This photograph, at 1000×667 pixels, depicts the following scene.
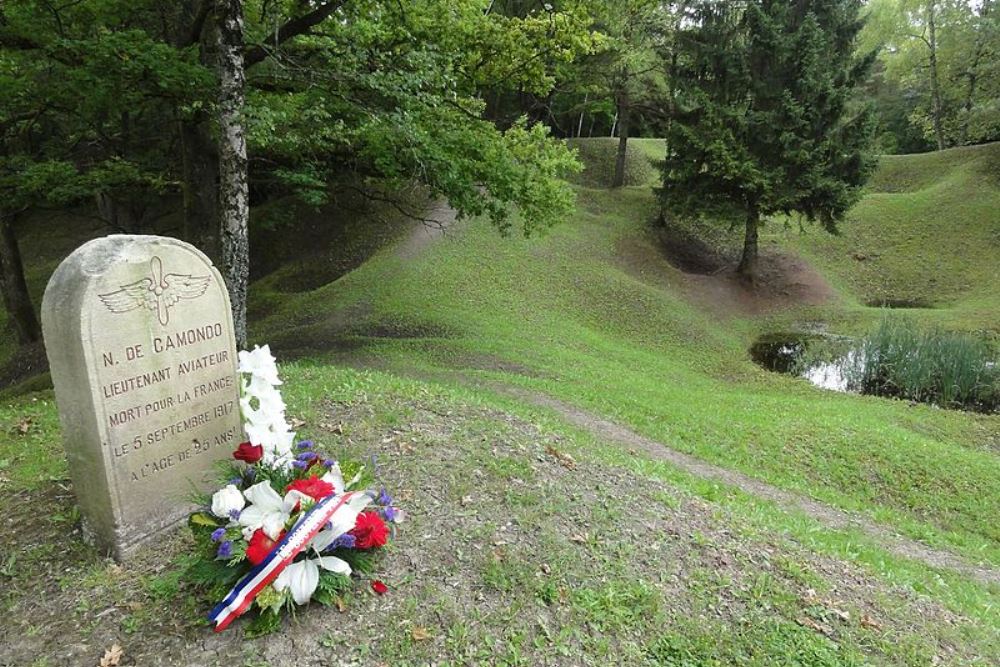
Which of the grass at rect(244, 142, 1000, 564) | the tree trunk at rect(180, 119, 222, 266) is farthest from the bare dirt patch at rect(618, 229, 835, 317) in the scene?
the tree trunk at rect(180, 119, 222, 266)

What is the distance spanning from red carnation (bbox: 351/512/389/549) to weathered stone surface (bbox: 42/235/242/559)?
142cm

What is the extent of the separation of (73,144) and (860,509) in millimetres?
19387

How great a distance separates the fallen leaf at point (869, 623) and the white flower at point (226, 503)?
4.10 metres

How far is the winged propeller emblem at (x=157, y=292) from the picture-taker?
12.6ft

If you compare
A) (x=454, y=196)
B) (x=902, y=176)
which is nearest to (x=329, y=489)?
(x=454, y=196)

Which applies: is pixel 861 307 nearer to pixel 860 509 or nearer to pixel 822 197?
pixel 822 197

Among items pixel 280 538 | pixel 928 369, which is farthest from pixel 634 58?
pixel 280 538

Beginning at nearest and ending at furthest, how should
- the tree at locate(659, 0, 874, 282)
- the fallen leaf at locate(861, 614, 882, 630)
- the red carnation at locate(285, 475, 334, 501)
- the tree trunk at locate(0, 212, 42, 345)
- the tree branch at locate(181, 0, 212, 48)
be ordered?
1. the red carnation at locate(285, 475, 334, 501)
2. the fallen leaf at locate(861, 614, 882, 630)
3. the tree branch at locate(181, 0, 212, 48)
4. the tree trunk at locate(0, 212, 42, 345)
5. the tree at locate(659, 0, 874, 282)

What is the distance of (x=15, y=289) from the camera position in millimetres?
16938

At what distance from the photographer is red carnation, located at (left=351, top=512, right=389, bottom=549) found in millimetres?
3646

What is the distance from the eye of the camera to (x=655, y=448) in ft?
29.5

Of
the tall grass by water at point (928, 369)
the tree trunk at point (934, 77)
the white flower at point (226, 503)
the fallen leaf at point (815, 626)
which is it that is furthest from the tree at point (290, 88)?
the tree trunk at point (934, 77)

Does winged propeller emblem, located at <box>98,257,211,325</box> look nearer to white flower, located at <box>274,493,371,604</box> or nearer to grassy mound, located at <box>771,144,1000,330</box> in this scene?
white flower, located at <box>274,493,371,604</box>

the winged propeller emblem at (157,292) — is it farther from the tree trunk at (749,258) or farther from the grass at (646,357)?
the tree trunk at (749,258)
